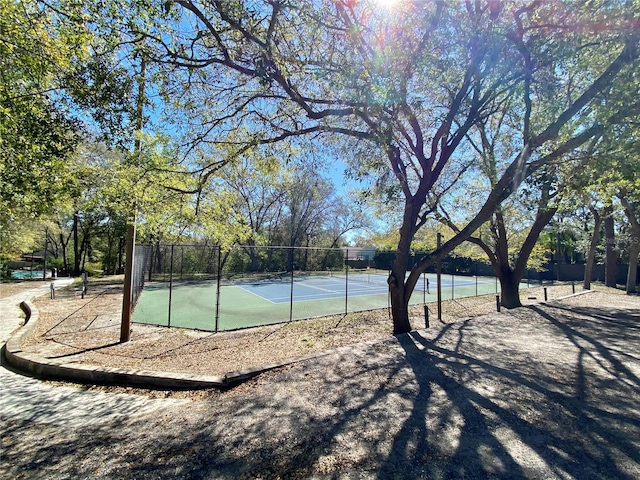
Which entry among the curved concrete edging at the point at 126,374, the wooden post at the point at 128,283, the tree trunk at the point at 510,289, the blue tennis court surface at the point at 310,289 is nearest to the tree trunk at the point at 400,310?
the curved concrete edging at the point at 126,374

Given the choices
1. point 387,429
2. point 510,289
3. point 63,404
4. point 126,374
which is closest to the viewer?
point 387,429

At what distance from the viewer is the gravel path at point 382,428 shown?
2.50 meters

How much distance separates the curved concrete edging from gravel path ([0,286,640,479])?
0.27 m

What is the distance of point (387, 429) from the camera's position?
3.01 m

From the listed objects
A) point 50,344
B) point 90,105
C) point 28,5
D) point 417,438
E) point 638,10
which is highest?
point 638,10

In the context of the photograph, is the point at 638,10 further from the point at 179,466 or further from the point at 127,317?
the point at 127,317

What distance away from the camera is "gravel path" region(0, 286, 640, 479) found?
98.5 inches

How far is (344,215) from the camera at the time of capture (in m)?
34.8

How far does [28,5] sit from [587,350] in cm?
990

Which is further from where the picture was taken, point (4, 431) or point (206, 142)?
point (206, 142)

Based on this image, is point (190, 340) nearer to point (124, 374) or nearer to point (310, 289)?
point (124, 374)

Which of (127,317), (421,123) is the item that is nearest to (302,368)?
(127,317)

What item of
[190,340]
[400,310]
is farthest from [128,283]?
[400,310]

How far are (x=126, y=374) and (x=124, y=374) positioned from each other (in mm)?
35
